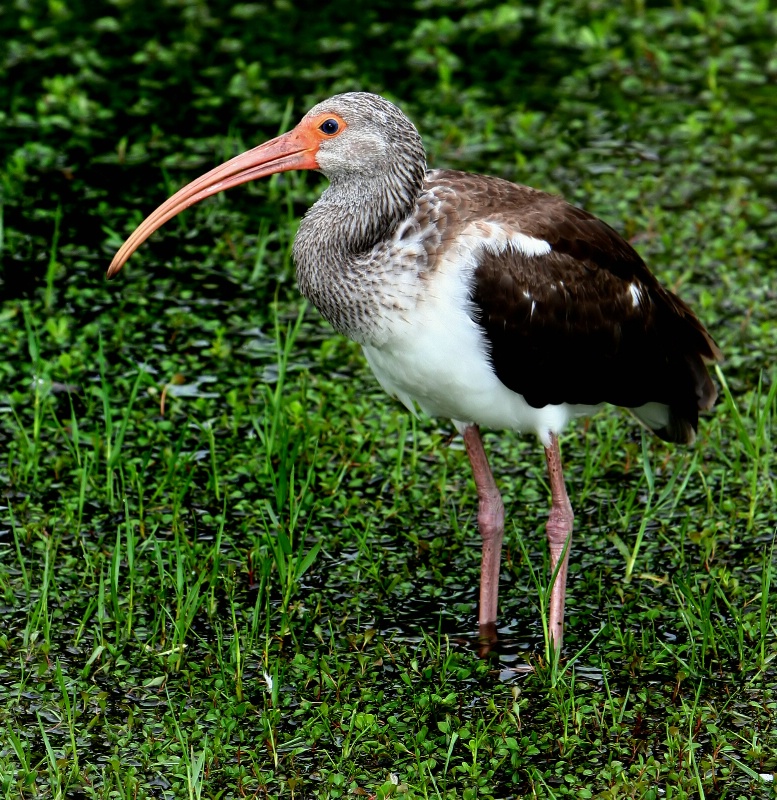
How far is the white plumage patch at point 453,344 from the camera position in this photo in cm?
507

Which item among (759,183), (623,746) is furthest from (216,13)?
(623,746)

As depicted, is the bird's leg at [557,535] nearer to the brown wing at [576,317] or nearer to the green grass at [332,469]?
the green grass at [332,469]

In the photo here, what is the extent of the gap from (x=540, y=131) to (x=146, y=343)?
119 inches

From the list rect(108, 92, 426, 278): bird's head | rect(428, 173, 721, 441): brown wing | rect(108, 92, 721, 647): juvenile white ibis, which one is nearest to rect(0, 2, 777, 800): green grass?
rect(428, 173, 721, 441): brown wing

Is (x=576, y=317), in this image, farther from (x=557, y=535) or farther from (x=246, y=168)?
(x=246, y=168)

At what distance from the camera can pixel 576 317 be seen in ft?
17.8

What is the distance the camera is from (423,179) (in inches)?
210

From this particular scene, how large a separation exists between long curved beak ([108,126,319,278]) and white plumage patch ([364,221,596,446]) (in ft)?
2.21

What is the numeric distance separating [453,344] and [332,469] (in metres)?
1.65

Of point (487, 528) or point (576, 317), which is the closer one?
point (576, 317)

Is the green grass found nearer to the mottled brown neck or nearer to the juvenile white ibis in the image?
the juvenile white ibis

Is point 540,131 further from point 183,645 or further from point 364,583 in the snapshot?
point 183,645

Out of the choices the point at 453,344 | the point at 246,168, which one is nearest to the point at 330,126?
the point at 246,168

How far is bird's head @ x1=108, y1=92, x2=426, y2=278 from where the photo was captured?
17.1 feet
